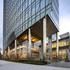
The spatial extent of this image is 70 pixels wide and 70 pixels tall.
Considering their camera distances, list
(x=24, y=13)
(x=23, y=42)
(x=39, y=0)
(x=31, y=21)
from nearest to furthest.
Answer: (x=39, y=0)
(x=31, y=21)
(x=24, y=13)
(x=23, y=42)

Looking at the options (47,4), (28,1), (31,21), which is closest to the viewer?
(47,4)

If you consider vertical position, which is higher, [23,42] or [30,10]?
[30,10]

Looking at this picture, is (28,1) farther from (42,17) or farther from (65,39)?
(65,39)

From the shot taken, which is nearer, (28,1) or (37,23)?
(37,23)

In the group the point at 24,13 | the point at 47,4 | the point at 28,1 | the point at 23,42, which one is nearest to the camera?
the point at 47,4

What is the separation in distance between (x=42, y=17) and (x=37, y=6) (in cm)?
460

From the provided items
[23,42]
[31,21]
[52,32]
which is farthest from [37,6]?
[23,42]

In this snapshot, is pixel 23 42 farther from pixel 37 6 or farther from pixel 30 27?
pixel 37 6

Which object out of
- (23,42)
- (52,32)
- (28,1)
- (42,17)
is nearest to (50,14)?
(42,17)

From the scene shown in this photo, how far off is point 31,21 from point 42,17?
6680mm

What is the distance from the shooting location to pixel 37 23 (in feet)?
140

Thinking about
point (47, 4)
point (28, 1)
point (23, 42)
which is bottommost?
point (23, 42)

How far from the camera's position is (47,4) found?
122 ft

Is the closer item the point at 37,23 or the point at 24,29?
the point at 37,23
